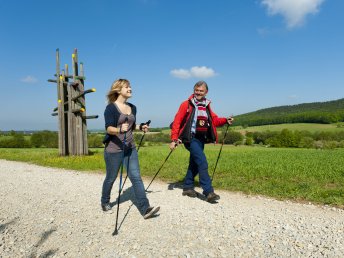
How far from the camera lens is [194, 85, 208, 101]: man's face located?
6.16m

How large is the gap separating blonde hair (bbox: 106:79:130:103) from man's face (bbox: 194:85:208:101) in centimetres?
161

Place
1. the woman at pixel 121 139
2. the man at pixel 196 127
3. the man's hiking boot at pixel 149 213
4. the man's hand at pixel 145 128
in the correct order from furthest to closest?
the man at pixel 196 127 < the man's hand at pixel 145 128 < the woman at pixel 121 139 < the man's hiking boot at pixel 149 213

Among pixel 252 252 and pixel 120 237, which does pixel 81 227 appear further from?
pixel 252 252

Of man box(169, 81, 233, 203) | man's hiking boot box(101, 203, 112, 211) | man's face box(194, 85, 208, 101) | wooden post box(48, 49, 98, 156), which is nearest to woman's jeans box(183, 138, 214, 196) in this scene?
man box(169, 81, 233, 203)

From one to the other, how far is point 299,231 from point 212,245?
1342 mm

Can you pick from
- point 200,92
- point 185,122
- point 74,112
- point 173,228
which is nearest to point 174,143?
point 185,122

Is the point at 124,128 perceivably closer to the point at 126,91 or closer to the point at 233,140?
the point at 126,91

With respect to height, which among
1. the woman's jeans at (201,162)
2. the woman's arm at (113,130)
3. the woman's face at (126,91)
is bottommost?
the woman's jeans at (201,162)

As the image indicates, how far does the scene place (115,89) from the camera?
521 centimetres

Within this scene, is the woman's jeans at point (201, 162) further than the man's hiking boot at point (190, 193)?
No

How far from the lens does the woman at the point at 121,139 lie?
16.7 feet

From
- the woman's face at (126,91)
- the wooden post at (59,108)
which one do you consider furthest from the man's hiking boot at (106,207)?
the wooden post at (59,108)

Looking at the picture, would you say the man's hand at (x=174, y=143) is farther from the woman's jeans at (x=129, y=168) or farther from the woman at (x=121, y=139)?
the woman's jeans at (x=129, y=168)

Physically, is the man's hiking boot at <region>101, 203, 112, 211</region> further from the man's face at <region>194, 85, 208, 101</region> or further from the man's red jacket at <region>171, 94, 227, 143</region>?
the man's face at <region>194, 85, 208, 101</region>
